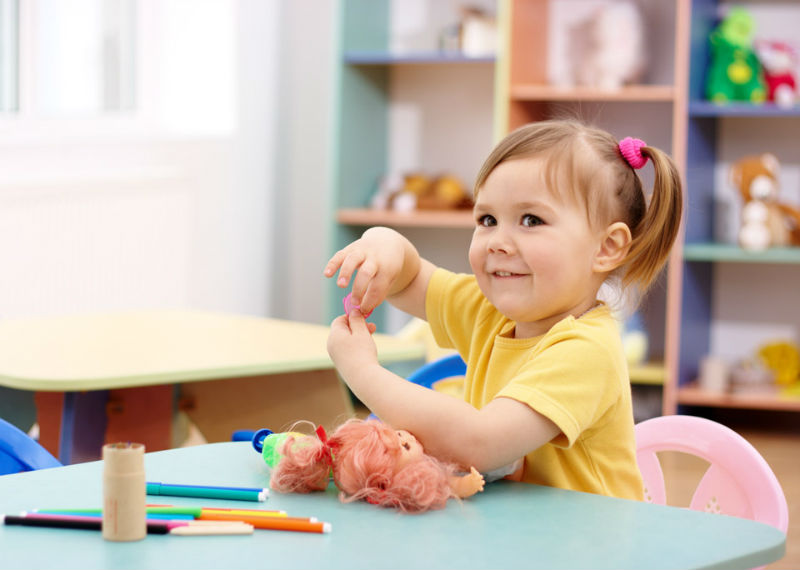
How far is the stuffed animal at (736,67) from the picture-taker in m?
3.63

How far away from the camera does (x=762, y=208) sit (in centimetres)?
360

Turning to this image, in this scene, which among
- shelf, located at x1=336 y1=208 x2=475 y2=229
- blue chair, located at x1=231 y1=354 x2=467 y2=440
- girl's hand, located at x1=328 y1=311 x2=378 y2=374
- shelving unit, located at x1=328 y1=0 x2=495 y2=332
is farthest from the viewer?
shelving unit, located at x1=328 y1=0 x2=495 y2=332

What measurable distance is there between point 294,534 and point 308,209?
3.71m

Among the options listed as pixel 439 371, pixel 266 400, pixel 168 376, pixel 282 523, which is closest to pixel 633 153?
pixel 282 523

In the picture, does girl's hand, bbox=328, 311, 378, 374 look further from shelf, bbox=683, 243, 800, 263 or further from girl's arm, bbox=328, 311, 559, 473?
shelf, bbox=683, 243, 800, 263

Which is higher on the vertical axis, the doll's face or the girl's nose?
the girl's nose

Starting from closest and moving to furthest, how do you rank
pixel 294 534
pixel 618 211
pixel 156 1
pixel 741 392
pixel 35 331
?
pixel 294 534, pixel 618 211, pixel 35 331, pixel 741 392, pixel 156 1

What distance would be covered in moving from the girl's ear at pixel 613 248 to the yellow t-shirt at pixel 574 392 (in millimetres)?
45

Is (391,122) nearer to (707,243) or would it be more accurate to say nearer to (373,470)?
(707,243)

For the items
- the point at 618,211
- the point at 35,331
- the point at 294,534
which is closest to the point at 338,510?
the point at 294,534

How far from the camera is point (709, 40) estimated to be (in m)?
3.77

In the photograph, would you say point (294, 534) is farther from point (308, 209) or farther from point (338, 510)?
point (308, 209)

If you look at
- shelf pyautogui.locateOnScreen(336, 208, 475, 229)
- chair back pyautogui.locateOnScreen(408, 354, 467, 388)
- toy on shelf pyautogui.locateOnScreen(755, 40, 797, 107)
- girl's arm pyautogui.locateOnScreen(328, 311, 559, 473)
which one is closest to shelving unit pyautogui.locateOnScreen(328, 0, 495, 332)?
shelf pyautogui.locateOnScreen(336, 208, 475, 229)

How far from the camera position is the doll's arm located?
0.97 m
